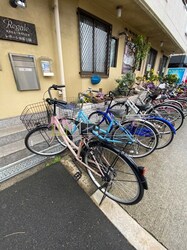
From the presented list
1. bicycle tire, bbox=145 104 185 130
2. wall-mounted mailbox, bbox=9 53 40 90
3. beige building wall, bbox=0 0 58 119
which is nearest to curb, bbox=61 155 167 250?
beige building wall, bbox=0 0 58 119

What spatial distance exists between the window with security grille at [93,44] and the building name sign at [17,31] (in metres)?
1.29

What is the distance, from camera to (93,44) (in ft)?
11.9

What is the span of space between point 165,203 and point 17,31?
3702 millimetres

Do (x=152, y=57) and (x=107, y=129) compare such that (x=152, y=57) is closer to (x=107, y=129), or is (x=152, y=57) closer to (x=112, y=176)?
(x=107, y=129)

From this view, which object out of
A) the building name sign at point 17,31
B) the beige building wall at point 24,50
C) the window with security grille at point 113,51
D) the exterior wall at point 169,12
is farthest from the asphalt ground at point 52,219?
the exterior wall at point 169,12

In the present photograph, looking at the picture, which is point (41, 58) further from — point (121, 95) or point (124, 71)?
point (124, 71)

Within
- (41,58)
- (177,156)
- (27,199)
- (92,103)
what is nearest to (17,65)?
(41,58)

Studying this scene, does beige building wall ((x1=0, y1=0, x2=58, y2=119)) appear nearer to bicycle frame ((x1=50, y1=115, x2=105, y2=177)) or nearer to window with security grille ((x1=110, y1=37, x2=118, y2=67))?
bicycle frame ((x1=50, y1=115, x2=105, y2=177))

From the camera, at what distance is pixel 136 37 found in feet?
16.0

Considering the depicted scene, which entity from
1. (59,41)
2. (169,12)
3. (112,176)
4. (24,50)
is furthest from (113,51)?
(112,176)

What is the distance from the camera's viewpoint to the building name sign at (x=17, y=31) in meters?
2.12

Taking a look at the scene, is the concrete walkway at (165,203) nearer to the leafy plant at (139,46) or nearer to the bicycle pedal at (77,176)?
the bicycle pedal at (77,176)

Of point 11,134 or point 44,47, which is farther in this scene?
point 44,47

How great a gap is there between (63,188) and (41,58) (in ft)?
8.71
